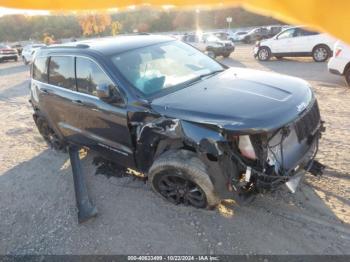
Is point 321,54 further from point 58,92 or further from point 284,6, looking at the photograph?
point 284,6

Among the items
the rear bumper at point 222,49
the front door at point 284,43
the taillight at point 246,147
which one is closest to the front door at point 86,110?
the taillight at point 246,147

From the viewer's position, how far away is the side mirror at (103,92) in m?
3.73

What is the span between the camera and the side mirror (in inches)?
147

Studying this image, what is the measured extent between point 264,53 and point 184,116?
13.2m

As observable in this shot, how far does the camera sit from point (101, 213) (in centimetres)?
397

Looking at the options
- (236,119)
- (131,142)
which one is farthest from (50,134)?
(236,119)

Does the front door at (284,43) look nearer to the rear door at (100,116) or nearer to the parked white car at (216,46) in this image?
the parked white car at (216,46)

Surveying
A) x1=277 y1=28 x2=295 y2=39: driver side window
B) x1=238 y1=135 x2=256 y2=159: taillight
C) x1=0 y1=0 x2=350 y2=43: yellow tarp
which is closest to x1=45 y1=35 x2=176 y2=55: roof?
→ x1=238 y1=135 x2=256 y2=159: taillight

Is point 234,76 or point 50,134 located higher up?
point 234,76

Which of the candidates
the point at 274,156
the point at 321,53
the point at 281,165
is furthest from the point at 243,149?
the point at 321,53

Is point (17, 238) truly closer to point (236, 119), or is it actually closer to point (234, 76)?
point (236, 119)

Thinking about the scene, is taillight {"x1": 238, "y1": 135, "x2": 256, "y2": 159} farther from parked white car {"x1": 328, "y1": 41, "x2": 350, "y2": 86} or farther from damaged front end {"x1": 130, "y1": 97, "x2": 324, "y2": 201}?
parked white car {"x1": 328, "y1": 41, "x2": 350, "y2": 86}

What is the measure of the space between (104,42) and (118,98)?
4.06 feet

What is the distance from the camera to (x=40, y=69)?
208 inches
